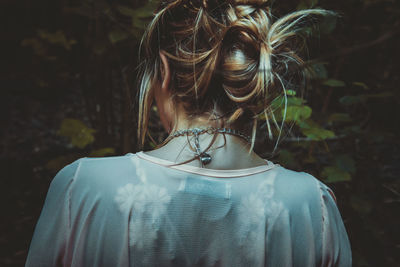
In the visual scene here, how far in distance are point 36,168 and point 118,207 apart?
81.3 inches

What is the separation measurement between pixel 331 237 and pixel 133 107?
3.92 feet

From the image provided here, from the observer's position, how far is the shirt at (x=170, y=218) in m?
0.66

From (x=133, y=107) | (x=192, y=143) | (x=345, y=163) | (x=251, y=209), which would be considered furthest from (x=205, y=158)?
(x=133, y=107)

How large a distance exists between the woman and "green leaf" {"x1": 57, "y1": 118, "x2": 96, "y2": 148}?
2.45 ft

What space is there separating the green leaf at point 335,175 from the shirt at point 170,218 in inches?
25.6

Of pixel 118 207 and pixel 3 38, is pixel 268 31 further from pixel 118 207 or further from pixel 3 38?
pixel 3 38

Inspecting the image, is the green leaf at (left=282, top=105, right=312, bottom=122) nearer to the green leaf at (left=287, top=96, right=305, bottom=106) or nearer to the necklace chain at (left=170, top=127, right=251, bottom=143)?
the green leaf at (left=287, top=96, right=305, bottom=106)

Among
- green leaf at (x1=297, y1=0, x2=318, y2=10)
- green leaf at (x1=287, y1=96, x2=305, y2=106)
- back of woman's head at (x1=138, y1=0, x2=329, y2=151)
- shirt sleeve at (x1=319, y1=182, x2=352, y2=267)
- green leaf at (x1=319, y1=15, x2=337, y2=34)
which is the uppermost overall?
green leaf at (x1=297, y1=0, x2=318, y2=10)

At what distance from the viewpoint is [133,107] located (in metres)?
1.65

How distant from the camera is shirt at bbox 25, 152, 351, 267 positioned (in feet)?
2.15

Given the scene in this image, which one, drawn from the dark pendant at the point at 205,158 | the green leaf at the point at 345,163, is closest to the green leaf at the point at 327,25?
the green leaf at the point at 345,163

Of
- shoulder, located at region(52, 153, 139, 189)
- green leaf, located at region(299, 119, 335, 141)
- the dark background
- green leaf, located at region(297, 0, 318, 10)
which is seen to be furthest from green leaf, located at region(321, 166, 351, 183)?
shoulder, located at region(52, 153, 139, 189)

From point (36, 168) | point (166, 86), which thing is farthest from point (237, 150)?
point (36, 168)

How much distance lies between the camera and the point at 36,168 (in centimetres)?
241
